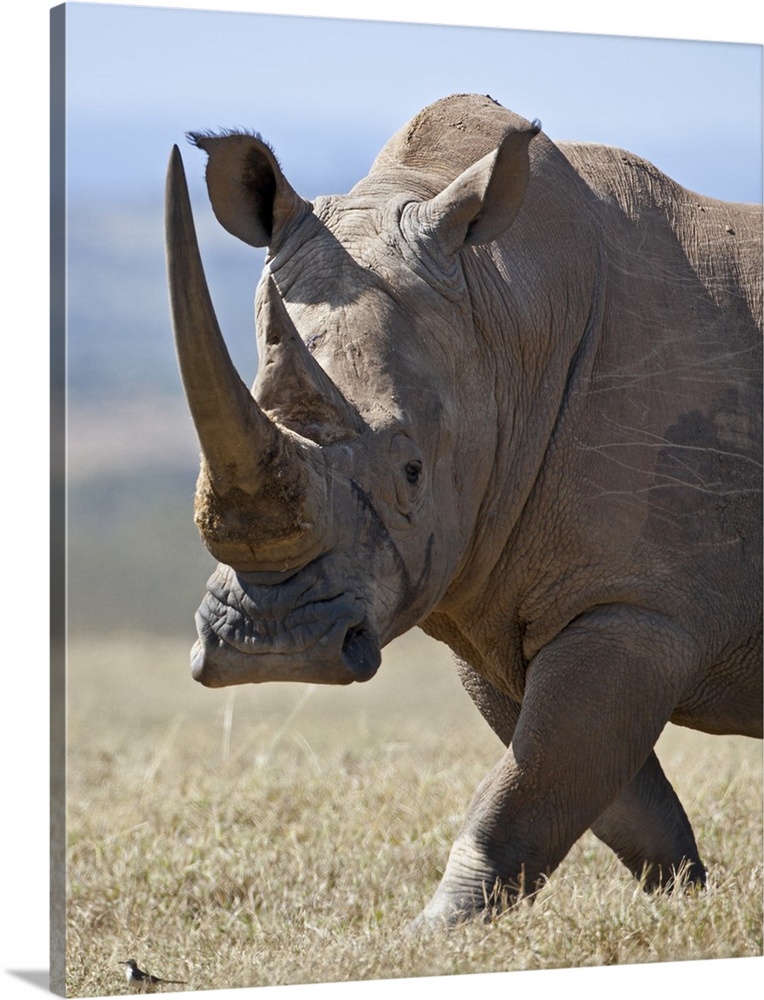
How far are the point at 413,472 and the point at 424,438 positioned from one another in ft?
0.38

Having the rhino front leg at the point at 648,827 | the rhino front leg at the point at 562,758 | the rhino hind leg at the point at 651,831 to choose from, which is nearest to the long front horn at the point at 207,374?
the rhino front leg at the point at 562,758

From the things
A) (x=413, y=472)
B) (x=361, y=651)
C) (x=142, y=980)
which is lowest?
(x=142, y=980)

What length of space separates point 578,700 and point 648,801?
1038mm

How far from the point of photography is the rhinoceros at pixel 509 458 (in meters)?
4.95

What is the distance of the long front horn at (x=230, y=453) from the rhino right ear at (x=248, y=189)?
0.88 m

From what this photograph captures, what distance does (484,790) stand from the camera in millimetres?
5586

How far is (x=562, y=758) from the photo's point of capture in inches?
217

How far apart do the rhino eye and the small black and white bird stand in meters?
1.43

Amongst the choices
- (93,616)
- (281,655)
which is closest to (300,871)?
(93,616)

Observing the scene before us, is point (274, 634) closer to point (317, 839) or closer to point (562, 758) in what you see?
point (562, 758)

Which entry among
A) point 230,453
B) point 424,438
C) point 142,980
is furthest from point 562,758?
point 230,453

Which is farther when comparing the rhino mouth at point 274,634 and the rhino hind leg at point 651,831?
the rhino hind leg at point 651,831

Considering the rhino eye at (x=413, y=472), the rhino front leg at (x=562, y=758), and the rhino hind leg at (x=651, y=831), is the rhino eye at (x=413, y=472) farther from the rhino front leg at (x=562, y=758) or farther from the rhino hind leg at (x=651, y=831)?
the rhino hind leg at (x=651, y=831)

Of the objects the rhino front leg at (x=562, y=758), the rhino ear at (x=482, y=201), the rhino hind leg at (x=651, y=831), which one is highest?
the rhino ear at (x=482, y=201)
